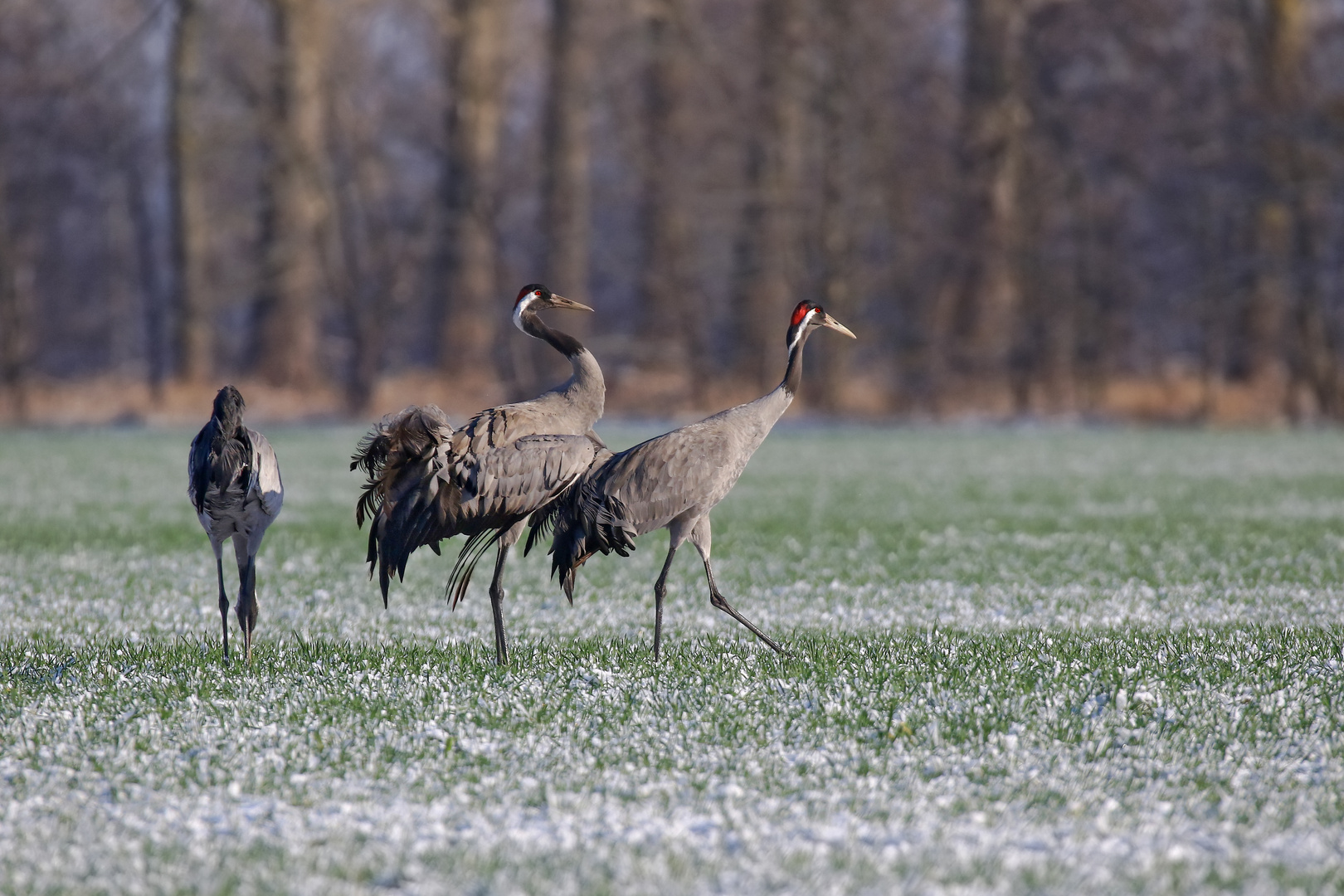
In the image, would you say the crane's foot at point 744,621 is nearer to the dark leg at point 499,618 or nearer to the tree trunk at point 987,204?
the dark leg at point 499,618

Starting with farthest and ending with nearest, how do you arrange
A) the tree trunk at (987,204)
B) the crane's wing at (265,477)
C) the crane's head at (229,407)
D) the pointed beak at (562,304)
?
the tree trunk at (987,204)
the pointed beak at (562,304)
the crane's wing at (265,477)
the crane's head at (229,407)

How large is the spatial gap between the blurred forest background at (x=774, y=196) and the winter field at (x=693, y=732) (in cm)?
2793

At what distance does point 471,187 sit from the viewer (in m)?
41.1

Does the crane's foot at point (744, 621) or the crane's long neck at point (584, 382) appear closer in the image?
the crane's foot at point (744, 621)

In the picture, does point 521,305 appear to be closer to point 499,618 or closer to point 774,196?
point 499,618

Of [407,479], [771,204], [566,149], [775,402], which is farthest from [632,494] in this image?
[771,204]

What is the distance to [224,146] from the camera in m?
42.3

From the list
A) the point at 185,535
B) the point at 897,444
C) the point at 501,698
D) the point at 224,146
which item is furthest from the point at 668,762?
the point at 224,146

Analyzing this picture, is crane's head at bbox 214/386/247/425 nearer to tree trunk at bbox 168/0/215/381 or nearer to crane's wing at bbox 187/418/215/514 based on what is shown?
crane's wing at bbox 187/418/215/514

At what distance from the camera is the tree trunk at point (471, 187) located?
134ft

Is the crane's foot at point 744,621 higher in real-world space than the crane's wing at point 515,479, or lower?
lower

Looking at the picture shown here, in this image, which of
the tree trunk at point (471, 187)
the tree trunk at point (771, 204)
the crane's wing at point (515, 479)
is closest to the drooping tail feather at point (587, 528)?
the crane's wing at point (515, 479)

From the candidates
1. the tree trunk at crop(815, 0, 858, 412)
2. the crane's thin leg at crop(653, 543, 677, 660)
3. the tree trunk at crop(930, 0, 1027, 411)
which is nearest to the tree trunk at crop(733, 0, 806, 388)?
the tree trunk at crop(815, 0, 858, 412)

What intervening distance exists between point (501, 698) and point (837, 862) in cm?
245
